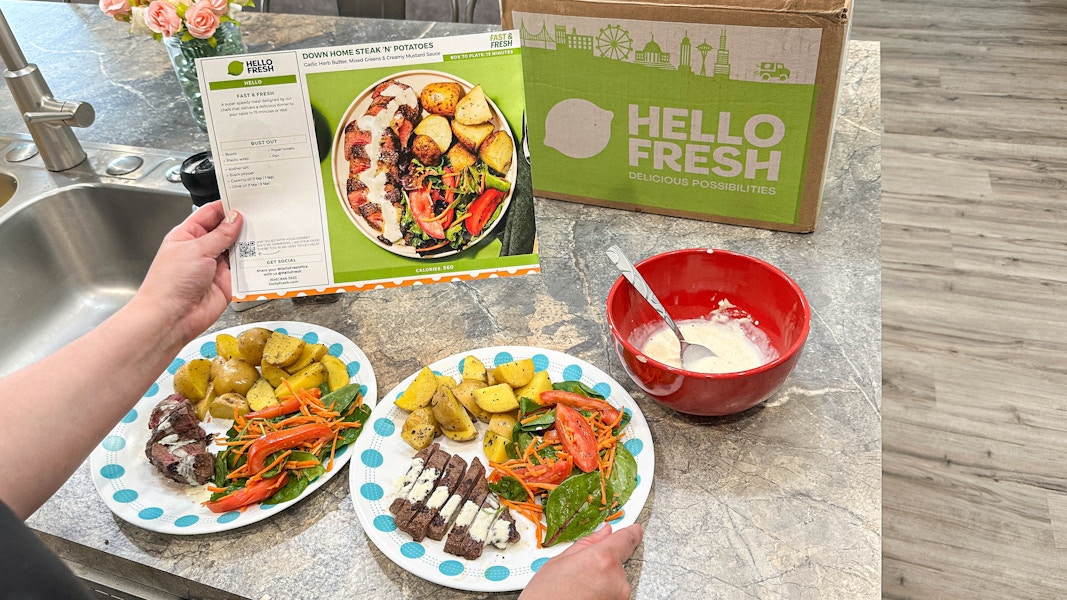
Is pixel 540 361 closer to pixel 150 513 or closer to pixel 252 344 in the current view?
pixel 252 344

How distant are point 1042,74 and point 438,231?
11.5ft

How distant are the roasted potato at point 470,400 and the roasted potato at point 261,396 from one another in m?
0.26

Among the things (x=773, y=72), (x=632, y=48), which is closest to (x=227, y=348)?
(x=632, y=48)

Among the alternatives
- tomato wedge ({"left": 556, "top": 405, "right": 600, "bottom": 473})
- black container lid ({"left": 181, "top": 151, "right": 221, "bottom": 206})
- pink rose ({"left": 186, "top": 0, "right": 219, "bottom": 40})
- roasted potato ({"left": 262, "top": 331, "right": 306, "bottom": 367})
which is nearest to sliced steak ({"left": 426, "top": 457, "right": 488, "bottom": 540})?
tomato wedge ({"left": 556, "top": 405, "right": 600, "bottom": 473})

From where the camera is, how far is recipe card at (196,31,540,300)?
1.02 metres

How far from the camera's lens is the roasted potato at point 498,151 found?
3.44 ft

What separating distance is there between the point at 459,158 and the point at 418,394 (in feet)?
1.09

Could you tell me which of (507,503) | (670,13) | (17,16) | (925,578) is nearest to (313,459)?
(507,503)

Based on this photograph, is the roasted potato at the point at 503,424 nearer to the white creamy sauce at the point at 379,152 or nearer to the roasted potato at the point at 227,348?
the white creamy sauce at the point at 379,152

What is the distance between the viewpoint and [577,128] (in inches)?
54.2

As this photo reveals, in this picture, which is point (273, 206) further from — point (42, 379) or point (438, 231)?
point (42, 379)

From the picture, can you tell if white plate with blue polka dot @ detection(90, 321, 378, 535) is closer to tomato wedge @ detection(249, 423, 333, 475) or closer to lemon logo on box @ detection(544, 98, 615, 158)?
tomato wedge @ detection(249, 423, 333, 475)

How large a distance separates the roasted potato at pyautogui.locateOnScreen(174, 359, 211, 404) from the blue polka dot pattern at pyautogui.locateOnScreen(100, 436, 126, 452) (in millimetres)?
96

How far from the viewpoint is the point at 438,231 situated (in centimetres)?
108
